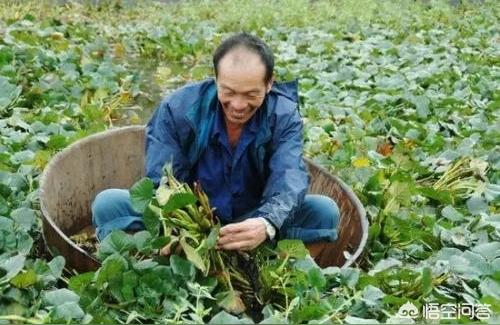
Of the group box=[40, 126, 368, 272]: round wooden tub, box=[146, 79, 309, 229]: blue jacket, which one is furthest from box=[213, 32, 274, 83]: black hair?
box=[40, 126, 368, 272]: round wooden tub

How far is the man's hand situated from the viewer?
79.4 inches

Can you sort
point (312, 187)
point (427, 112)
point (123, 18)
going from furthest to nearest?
1. point (123, 18)
2. point (427, 112)
3. point (312, 187)

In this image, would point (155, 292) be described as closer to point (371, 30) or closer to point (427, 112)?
point (427, 112)

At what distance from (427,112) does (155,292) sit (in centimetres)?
250

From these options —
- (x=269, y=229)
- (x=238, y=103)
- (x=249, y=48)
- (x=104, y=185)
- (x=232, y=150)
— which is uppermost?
(x=249, y=48)

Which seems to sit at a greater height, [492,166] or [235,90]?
Answer: [235,90]

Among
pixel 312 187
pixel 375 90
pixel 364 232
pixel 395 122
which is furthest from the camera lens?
pixel 375 90

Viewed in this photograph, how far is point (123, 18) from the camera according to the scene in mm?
8070

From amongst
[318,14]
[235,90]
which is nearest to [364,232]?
[235,90]

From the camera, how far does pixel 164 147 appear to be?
7.53 ft

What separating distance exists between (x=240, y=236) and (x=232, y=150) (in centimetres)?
40

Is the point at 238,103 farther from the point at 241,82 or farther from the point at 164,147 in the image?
the point at 164,147

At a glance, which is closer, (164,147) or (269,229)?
(269,229)

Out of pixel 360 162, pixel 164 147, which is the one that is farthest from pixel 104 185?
pixel 360 162
